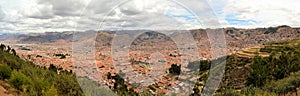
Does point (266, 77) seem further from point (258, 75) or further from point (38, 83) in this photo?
point (38, 83)

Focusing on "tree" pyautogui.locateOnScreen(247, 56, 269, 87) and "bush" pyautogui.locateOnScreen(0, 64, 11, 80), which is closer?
"bush" pyautogui.locateOnScreen(0, 64, 11, 80)

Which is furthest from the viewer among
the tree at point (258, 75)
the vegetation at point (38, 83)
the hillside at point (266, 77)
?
the tree at point (258, 75)

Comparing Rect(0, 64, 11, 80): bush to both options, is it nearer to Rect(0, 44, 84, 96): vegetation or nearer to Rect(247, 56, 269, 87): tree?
Rect(0, 44, 84, 96): vegetation

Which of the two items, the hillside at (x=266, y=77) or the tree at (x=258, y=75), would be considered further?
the tree at (x=258, y=75)

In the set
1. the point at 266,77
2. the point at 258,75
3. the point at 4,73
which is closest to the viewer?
the point at 4,73

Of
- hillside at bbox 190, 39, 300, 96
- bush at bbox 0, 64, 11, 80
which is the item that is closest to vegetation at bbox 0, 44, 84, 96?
bush at bbox 0, 64, 11, 80

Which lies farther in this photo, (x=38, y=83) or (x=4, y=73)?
(x=4, y=73)

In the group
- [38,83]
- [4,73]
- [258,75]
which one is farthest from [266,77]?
[4,73]

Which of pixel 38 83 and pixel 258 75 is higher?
pixel 38 83

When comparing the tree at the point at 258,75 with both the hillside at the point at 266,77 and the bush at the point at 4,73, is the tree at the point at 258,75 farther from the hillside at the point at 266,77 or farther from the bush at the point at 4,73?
the bush at the point at 4,73

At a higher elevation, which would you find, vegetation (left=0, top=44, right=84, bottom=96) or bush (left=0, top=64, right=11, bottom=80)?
bush (left=0, top=64, right=11, bottom=80)

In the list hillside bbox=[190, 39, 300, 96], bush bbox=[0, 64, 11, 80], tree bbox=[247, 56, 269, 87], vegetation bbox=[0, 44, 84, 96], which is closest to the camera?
vegetation bbox=[0, 44, 84, 96]

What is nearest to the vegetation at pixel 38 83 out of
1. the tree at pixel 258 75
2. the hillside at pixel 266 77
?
the hillside at pixel 266 77
